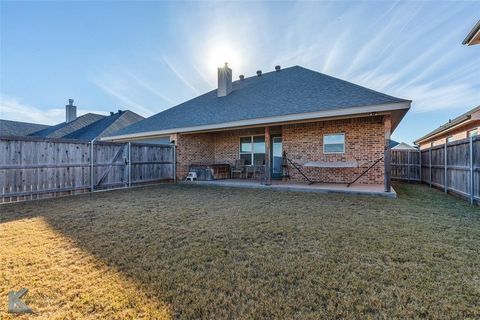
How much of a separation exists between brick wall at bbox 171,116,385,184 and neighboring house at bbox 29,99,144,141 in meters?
11.3

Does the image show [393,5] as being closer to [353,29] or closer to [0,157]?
[353,29]

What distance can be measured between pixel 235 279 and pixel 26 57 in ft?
48.1

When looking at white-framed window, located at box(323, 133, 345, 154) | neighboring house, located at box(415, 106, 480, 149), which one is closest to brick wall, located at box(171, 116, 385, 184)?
white-framed window, located at box(323, 133, 345, 154)

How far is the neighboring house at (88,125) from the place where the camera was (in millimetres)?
21219

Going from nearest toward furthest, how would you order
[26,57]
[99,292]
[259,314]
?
[259,314] → [99,292] → [26,57]

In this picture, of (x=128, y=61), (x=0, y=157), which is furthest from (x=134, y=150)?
(x=128, y=61)

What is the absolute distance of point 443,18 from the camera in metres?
8.41

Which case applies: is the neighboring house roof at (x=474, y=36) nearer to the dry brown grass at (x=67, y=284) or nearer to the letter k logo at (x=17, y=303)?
the dry brown grass at (x=67, y=284)

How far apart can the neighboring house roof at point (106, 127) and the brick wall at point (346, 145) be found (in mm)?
16315

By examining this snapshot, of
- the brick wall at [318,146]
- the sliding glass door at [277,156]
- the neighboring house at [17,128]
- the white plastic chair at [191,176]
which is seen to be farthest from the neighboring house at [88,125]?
the sliding glass door at [277,156]

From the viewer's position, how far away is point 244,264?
2777mm

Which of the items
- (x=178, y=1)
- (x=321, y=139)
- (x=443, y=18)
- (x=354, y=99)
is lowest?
(x=321, y=139)

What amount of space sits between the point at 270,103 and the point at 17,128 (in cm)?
2882

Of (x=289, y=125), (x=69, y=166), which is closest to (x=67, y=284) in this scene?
(x=69, y=166)
